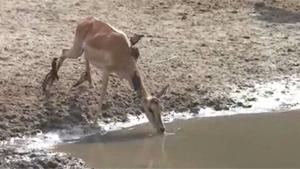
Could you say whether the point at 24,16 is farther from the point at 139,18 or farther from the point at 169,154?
the point at 169,154

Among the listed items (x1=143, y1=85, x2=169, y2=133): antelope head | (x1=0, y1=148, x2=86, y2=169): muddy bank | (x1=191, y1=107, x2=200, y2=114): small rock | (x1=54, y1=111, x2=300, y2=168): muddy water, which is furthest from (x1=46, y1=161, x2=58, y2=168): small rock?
(x1=191, y1=107, x2=200, y2=114): small rock

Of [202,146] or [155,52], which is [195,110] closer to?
[202,146]

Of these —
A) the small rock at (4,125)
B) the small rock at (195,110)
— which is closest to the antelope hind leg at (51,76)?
the small rock at (4,125)

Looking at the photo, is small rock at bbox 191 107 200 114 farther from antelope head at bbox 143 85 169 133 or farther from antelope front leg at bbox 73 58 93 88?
antelope front leg at bbox 73 58 93 88

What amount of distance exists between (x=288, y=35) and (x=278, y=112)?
3092 millimetres

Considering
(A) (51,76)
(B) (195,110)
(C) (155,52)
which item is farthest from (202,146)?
(C) (155,52)

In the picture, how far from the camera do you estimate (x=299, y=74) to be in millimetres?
12109

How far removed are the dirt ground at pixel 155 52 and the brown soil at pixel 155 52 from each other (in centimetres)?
1

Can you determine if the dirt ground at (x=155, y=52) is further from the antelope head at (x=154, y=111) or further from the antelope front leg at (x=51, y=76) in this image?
the antelope head at (x=154, y=111)

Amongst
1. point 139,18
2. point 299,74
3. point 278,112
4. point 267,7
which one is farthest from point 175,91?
point 267,7

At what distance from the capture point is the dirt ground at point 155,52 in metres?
10.3

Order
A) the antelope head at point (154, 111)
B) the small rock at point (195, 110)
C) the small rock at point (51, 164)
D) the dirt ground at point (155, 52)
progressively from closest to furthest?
1. the small rock at point (51, 164)
2. the antelope head at point (154, 111)
3. the dirt ground at point (155, 52)
4. the small rock at point (195, 110)

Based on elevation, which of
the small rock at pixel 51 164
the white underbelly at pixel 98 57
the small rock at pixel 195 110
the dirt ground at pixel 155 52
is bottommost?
the small rock at pixel 195 110

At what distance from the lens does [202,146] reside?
376 inches
